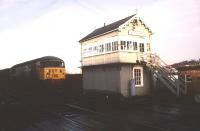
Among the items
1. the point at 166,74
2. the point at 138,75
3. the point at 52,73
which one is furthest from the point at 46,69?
the point at 166,74

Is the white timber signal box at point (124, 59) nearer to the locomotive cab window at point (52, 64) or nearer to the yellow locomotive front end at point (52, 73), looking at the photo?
the locomotive cab window at point (52, 64)

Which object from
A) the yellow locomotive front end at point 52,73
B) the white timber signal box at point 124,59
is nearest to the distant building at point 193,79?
the white timber signal box at point 124,59

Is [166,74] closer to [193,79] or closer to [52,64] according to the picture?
[193,79]

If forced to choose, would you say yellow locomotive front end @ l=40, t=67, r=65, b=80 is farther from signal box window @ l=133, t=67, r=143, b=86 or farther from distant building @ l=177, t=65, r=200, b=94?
distant building @ l=177, t=65, r=200, b=94

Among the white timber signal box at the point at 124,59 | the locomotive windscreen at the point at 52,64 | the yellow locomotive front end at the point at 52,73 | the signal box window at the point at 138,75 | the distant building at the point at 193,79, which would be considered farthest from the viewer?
the signal box window at the point at 138,75

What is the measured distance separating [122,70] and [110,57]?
2.44 m

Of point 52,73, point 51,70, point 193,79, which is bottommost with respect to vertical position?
point 193,79

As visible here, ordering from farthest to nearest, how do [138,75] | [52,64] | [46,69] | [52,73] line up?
[52,64]
[138,75]
[52,73]
[46,69]

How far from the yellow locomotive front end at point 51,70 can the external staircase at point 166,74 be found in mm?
8563

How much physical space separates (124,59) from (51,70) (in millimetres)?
7307

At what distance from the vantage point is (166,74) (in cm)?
2248

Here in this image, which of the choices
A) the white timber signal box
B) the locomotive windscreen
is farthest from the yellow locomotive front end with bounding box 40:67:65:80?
the white timber signal box

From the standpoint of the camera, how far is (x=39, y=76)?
23359 mm

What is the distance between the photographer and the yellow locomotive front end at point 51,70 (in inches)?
911
